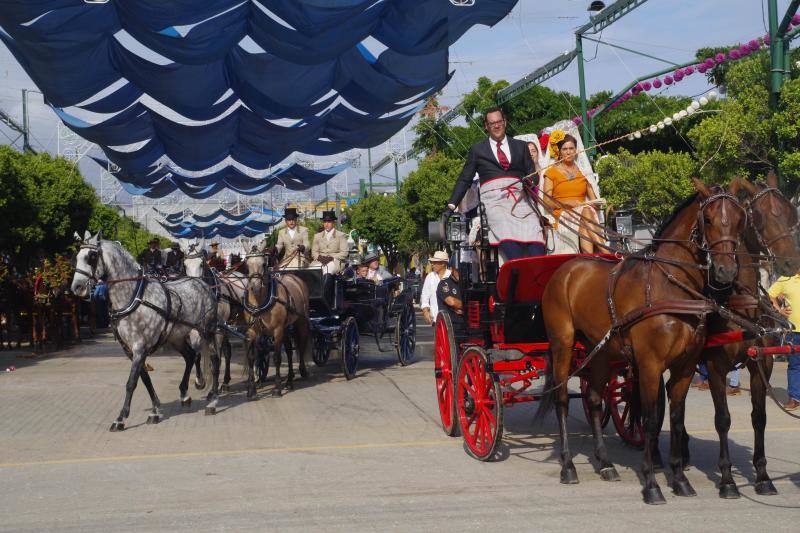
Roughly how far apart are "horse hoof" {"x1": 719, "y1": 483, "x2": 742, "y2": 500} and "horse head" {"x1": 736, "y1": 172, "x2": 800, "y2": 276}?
157 centimetres

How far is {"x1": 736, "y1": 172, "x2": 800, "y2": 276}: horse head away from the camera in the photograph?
6.17m

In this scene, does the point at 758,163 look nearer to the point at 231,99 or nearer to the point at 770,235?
the point at 231,99

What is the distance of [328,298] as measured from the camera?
1498 cm

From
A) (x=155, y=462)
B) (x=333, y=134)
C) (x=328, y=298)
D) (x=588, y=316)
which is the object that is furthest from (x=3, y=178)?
(x=588, y=316)

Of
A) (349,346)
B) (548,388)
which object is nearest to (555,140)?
(548,388)

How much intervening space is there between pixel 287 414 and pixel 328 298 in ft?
13.3

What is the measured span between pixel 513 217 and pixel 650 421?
2565 mm

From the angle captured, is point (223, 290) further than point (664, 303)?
Yes

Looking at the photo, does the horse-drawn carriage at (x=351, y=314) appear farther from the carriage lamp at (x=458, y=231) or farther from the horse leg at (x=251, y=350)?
the carriage lamp at (x=458, y=231)

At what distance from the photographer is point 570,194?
8.52 metres

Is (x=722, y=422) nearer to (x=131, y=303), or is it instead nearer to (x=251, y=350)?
(x=131, y=303)

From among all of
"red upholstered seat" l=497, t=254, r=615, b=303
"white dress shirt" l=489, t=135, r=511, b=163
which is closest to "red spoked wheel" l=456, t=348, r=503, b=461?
"red upholstered seat" l=497, t=254, r=615, b=303

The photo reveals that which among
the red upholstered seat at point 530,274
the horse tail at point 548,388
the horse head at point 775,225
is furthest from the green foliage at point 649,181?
the horse head at point 775,225

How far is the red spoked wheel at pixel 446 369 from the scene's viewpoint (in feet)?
29.5
